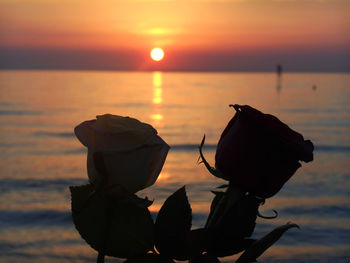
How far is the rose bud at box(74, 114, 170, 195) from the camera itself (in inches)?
21.2

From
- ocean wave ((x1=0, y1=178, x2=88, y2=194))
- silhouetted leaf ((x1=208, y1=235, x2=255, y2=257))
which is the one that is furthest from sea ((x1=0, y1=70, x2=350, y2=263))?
silhouetted leaf ((x1=208, y1=235, x2=255, y2=257))

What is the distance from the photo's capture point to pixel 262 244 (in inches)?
21.1

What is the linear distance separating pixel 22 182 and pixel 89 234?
16.7 feet

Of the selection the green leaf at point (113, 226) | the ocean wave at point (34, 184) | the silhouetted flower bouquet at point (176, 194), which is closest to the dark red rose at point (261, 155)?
the silhouetted flower bouquet at point (176, 194)

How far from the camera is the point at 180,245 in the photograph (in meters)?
0.57

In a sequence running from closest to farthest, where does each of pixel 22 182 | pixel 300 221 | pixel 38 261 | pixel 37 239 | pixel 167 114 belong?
pixel 38 261 < pixel 37 239 < pixel 300 221 < pixel 22 182 < pixel 167 114

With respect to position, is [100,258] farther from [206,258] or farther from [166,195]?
[166,195]

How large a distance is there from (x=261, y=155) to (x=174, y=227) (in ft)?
0.39

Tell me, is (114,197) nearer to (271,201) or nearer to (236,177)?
(236,177)

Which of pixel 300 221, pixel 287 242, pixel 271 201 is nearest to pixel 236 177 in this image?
pixel 287 242

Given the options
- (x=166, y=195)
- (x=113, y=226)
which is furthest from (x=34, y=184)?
(x=113, y=226)

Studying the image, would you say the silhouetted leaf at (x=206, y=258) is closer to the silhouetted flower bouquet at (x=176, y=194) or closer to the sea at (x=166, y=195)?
the silhouetted flower bouquet at (x=176, y=194)

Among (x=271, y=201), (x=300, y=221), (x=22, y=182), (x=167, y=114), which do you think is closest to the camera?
(x=300, y=221)

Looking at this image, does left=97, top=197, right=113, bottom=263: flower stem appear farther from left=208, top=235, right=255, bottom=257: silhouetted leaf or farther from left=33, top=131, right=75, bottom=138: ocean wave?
left=33, top=131, right=75, bottom=138: ocean wave
